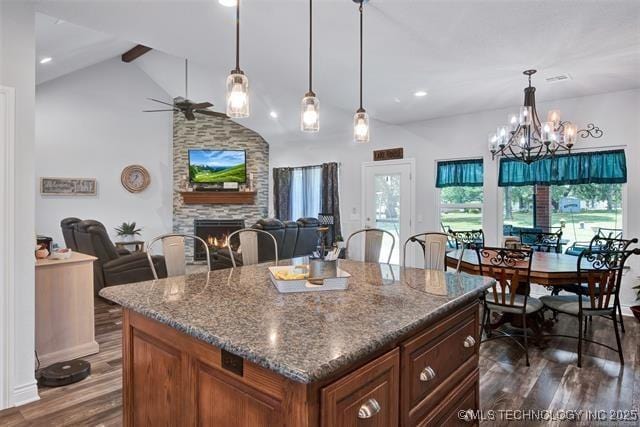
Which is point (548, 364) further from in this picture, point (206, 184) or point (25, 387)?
point (206, 184)

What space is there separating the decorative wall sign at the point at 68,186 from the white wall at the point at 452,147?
371 centimetres

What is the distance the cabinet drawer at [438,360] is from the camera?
133cm

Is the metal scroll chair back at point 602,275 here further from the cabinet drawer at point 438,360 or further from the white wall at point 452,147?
the white wall at point 452,147

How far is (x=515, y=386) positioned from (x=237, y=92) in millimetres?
2705

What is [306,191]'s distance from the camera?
25.9 feet

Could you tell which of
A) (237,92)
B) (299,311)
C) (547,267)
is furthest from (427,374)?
(547,267)

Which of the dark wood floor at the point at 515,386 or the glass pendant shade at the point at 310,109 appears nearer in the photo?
the glass pendant shade at the point at 310,109

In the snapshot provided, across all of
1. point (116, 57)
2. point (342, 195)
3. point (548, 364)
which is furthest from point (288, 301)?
point (116, 57)

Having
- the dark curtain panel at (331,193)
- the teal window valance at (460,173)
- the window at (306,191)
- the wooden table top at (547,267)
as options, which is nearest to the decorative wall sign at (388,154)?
the teal window valance at (460,173)

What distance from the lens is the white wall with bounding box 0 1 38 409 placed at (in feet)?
7.63

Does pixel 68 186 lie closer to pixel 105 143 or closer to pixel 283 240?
pixel 105 143

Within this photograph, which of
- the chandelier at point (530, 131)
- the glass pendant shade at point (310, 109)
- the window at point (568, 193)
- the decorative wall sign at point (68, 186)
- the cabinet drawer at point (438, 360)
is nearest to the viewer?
the cabinet drawer at point (438, 360)

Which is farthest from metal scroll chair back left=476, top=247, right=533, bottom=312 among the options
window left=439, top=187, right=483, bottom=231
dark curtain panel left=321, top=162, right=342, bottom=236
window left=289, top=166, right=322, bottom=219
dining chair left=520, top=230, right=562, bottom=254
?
window left=289, top=166, right=322, bottom=219

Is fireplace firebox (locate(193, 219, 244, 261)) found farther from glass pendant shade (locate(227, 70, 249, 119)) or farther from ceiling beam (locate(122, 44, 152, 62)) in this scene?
glass pendant shade (locate(227, 70, 249, 119))
